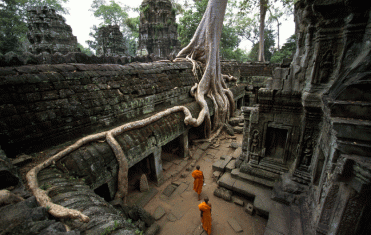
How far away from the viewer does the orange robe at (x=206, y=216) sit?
12.1 feet

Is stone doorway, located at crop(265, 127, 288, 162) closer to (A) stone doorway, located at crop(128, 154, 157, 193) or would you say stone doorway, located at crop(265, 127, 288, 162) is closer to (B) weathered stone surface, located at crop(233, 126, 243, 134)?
(A) stone doorway, located at crop(128, 154, 157, 193)

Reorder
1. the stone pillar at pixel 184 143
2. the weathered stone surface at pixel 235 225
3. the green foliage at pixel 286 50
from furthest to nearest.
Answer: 1. the green foliage at pixel 286 50
2. the stone pillar at pixel 184 143
3. the weathered stone surface at pixel 235 225

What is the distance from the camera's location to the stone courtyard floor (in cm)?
397

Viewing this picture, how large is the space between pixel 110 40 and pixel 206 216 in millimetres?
20983

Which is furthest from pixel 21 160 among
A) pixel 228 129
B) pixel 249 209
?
pixel 228 129

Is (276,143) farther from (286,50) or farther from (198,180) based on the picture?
(286,50)

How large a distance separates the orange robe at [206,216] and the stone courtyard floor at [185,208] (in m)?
0.21

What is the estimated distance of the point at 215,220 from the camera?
13.8 feet

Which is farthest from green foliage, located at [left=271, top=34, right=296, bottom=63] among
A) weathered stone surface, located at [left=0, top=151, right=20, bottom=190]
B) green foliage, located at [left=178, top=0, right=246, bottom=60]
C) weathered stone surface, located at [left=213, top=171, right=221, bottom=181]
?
weathered stone surface, located at [left=0, top=151, right=20, bottom=190]

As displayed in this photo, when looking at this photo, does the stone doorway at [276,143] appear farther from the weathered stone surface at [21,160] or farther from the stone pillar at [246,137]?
the weathered stone surface at [21,160]

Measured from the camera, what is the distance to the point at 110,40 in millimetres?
18828

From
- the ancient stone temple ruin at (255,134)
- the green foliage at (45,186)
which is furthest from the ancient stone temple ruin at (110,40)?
the green foliage at (45,186)

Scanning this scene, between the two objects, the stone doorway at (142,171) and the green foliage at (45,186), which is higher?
the green foliage at (45,186)

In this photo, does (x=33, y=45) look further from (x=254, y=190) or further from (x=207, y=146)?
(x=254, y=190)
